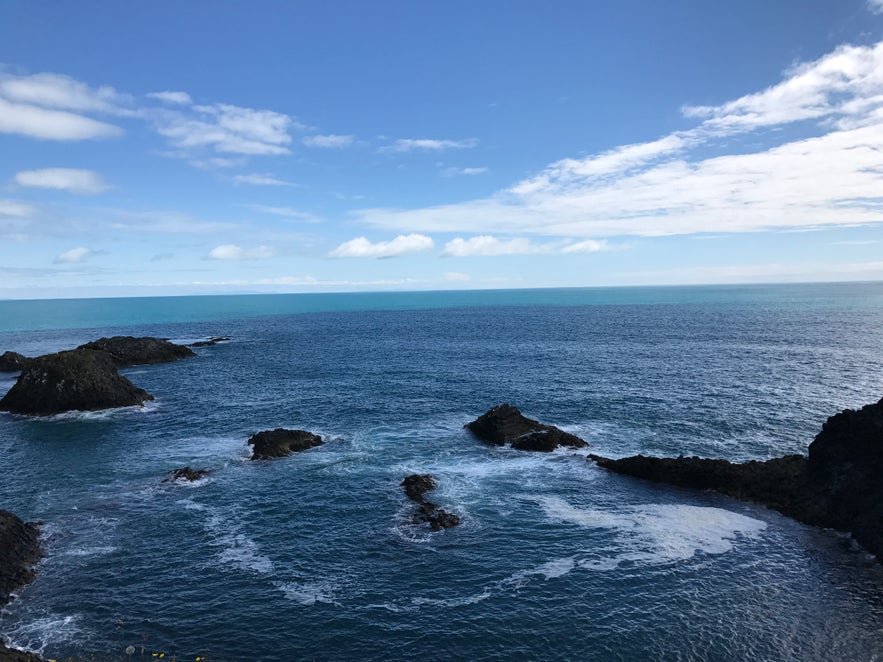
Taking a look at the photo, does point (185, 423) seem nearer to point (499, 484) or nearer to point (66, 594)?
point (66, 594)

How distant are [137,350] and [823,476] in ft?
443

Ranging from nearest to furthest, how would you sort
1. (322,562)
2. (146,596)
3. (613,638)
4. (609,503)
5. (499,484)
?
(613,638)
(146,596)
(322,562)
(609,503)
(499,484)

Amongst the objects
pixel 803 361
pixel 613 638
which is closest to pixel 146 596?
pixel 613 638

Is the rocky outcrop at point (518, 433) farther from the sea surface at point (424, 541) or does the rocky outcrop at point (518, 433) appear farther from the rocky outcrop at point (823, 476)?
the rocky outcrop at point (823, 476)

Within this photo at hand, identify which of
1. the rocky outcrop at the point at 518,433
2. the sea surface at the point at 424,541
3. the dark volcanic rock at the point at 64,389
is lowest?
the sea surface at the point at 424,541

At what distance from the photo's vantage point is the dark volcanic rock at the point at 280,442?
196 ft

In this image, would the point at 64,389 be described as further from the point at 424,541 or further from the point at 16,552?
the point at 424,541

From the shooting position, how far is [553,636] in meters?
30.4

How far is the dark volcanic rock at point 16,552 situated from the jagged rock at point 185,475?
11.7 meters

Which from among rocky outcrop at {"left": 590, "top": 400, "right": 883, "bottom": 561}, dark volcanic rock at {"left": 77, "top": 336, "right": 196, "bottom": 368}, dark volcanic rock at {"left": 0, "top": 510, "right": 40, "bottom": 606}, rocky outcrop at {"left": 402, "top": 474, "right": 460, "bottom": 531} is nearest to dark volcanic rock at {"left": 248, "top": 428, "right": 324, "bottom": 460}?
rocky outcrop at {"left": 402, "top": 474, "right": 460, "bottom": 531}

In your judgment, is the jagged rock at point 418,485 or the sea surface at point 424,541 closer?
the sea surface at point 424,541

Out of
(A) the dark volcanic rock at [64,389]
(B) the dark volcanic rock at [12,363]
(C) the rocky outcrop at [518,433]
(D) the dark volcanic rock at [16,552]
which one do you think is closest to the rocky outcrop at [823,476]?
(C) the rocky outcrop at [518,433]

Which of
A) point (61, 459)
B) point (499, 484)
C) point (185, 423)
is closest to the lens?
point (499, 484)

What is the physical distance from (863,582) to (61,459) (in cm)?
7418
